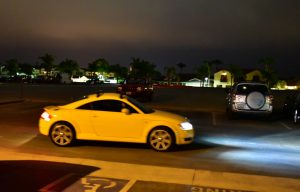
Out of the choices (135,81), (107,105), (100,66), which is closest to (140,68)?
(100,66)

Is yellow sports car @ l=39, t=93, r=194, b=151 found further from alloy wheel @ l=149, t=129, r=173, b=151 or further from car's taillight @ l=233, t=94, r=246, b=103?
car's taillight @ l=233, t=94, r=246, b=103

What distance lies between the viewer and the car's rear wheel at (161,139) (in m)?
11.9

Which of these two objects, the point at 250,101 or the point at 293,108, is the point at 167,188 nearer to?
the point at 250,101

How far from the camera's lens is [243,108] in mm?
19531

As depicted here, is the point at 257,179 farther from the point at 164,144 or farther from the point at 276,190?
the point at 164,144

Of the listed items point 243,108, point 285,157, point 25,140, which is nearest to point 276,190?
point 285,157

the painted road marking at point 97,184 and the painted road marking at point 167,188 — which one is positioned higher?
the painted road marking at point 97,184

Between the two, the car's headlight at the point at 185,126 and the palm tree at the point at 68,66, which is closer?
the car's headlight at the point at 185,126

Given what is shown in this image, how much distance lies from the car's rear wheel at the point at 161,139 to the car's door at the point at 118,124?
34cm

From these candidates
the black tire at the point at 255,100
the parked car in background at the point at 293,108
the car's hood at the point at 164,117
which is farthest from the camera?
the parked car in background at the point at 293,108

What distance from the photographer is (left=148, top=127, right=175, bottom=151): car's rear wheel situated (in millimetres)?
11852

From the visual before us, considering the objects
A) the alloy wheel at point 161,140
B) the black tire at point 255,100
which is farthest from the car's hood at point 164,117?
the black tire at point 255,100

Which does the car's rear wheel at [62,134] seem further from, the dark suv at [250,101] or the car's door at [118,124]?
the dark suv at [250,101]

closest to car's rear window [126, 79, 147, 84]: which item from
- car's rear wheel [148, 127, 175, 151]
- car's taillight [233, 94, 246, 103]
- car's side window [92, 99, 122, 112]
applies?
car's taillight [233, 94, 246, 103]
